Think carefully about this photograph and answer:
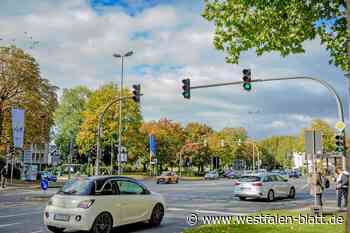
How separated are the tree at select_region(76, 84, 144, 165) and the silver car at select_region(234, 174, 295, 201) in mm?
40407

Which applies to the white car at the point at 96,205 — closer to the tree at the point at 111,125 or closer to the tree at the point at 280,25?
the tree at the point at 280,25

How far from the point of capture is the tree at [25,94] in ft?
138

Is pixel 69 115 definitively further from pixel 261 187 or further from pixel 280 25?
pixel 280 25

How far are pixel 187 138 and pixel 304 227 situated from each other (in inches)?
3218

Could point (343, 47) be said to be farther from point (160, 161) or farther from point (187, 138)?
point (187, 138)

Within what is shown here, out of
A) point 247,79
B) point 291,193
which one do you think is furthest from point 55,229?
point 291,193

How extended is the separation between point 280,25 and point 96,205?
6735 mm

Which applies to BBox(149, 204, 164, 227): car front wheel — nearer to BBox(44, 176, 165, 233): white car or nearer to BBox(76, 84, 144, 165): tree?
BBox(44, 176, 165, 233): white car

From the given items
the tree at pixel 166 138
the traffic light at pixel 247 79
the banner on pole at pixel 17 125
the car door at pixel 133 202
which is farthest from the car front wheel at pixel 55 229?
the tree at pixel 166 138

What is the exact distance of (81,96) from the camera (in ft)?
297

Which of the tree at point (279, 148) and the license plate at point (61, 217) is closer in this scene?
the license plate at point (61, 217)

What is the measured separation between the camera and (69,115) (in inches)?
3462

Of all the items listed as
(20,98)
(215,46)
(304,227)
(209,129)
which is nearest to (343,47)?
(215,46)

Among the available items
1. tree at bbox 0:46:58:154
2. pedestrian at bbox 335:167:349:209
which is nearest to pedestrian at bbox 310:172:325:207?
pedestrian at bbox 335:167:349:209
